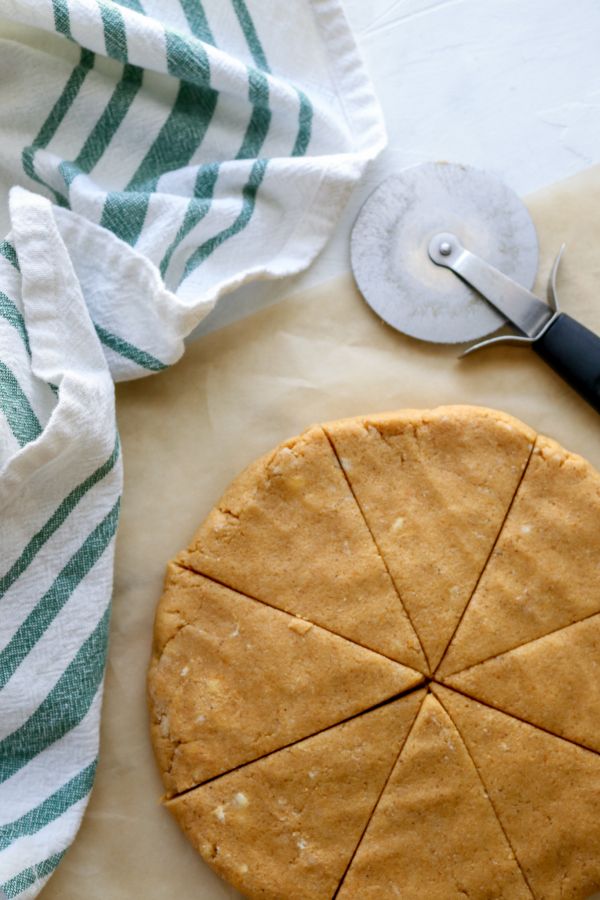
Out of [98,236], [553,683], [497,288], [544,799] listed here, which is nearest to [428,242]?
[497,288]

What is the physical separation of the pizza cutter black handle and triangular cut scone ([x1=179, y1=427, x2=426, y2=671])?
23.6 inches

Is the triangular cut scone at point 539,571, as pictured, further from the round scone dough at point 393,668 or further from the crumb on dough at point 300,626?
the crumb on dough at point 300,626

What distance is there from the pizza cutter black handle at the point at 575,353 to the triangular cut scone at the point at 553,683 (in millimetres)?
571

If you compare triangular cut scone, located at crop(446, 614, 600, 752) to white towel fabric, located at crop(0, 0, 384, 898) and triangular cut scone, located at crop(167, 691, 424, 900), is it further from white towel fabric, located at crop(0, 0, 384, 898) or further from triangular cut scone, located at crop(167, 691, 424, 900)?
white towel fabric, located at crop(0, 0, 384, 898)

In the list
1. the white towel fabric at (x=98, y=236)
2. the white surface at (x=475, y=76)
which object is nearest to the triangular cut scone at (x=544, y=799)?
the white towel fabric at (x=98, y=236)

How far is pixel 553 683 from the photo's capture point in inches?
88.7

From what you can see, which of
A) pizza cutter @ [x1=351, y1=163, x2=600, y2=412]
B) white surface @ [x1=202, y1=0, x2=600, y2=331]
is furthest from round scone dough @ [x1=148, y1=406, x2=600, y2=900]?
white surface @ [x1=202, y1=0, x2=600, y2=331]

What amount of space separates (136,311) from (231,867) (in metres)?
1.34

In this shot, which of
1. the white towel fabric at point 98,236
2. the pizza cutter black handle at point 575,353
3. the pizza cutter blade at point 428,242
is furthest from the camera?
the pizza cutter blade at point 428,242

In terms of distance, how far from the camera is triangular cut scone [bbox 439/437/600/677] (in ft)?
7.47

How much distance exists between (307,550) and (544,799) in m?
0.80

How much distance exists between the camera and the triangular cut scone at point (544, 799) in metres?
2.23

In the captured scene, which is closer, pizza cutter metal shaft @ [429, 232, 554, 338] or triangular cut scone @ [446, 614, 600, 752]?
triangular cut scone @ [446, 614, 600, 752]

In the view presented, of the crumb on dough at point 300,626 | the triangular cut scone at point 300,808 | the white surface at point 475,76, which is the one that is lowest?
the triangular cut scone at point 300,808
